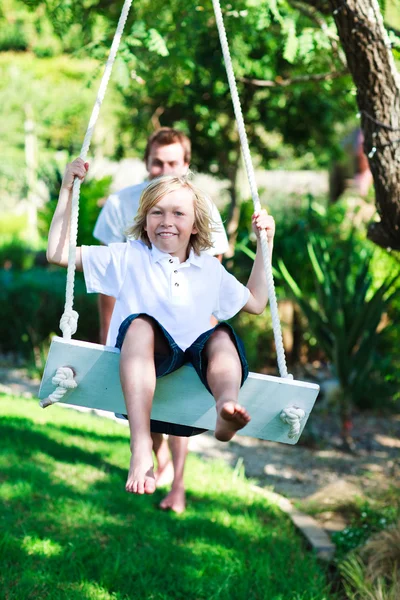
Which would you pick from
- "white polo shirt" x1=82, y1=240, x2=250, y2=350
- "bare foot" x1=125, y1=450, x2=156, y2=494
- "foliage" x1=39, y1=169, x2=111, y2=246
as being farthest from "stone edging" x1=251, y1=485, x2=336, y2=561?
"foliage" x1=39, y1=169, x2=111, y2=246

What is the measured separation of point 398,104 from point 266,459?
281cm

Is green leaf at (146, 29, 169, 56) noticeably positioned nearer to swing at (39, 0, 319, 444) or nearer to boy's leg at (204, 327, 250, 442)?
swing at (39, 0, 319, 444)

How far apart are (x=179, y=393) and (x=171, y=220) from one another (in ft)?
1.92

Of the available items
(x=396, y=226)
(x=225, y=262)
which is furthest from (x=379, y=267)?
(x=396, y=226)

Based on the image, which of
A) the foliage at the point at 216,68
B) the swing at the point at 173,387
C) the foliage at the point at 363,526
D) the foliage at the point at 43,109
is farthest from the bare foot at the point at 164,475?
the foliage at the point at 43,109

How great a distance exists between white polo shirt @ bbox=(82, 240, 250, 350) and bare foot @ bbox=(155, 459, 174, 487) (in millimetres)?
1387

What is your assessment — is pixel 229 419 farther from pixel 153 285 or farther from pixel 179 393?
pixel 153 285

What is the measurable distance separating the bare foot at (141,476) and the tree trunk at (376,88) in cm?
147

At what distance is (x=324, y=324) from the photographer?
5.16 m

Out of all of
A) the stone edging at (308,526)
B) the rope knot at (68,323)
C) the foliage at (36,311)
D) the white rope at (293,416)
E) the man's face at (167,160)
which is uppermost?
the man's face at (167,160)

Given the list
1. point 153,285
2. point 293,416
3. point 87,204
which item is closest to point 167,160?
point 153,285

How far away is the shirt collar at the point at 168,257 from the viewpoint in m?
2.55

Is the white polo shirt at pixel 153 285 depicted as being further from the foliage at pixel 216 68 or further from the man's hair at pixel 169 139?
the foliage at pixel 216 68

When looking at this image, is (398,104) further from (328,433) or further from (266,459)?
(328,433)
